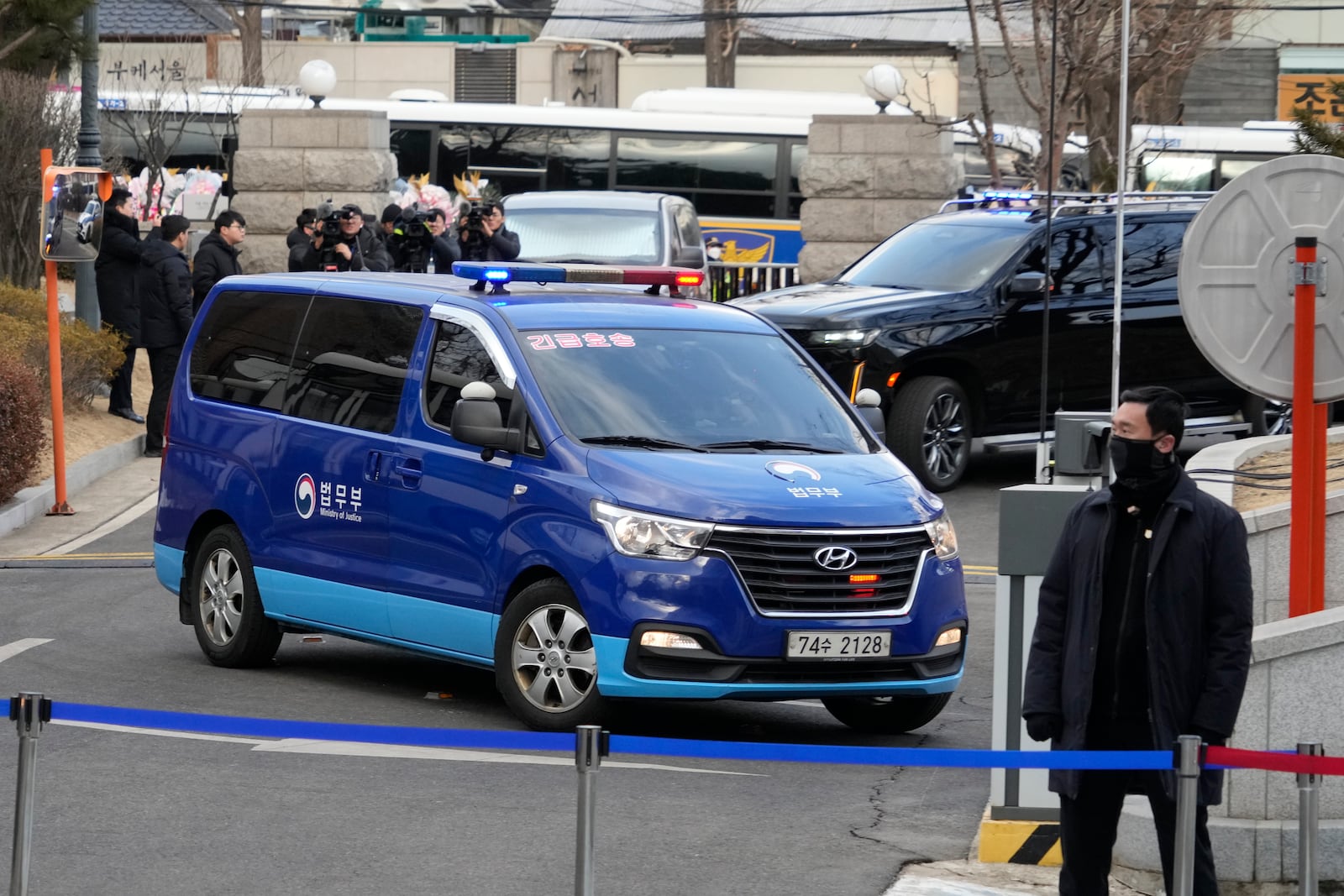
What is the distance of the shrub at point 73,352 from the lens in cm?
1809

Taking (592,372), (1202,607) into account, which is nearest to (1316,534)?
(1202,607)

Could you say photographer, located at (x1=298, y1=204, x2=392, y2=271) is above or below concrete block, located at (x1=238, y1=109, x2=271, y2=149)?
below

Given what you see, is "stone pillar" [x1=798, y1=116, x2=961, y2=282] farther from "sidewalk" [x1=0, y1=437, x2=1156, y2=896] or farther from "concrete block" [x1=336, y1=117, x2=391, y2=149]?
"sidewalk" [x1=0, y1=437, x2=1156, y2=896]

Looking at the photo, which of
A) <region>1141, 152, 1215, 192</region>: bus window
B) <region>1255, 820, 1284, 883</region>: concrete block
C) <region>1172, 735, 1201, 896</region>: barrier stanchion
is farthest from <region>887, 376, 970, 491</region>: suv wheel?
<region>1141, 152, 1215, 192</region>: bus window

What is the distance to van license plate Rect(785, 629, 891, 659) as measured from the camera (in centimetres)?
824

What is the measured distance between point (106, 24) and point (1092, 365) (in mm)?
46050

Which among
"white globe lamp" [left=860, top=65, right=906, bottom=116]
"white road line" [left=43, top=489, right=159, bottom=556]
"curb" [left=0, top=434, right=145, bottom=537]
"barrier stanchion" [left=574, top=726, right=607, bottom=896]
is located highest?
"white globe lamp" [left=860, top=65, right=906, bottom=116]

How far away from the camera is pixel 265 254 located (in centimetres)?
2591

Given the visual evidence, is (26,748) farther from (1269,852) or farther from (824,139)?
(824,139)

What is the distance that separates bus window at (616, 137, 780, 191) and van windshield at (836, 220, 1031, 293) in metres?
17.2

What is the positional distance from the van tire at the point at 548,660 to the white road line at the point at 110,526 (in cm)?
577

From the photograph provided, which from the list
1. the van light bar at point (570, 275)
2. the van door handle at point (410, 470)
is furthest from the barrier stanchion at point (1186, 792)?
the van light bar at point (570, 275)

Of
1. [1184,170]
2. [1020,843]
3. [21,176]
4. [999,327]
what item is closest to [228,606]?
[1020,843]

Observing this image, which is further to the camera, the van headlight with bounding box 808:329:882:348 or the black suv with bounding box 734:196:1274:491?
the black suv with bounding box 734:196:1274:491
